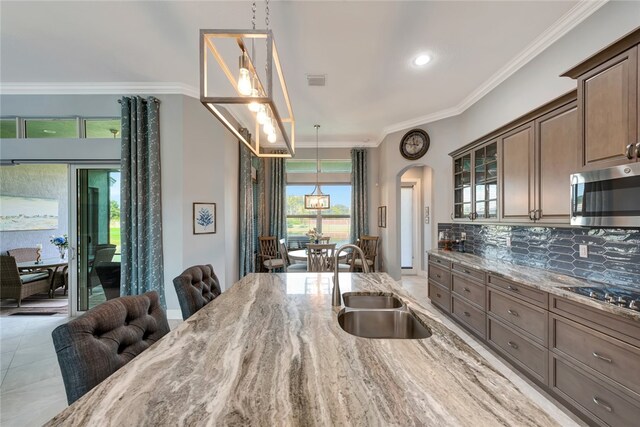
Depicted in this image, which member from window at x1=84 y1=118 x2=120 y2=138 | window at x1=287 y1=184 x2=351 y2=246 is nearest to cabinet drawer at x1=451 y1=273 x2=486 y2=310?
window at x1=287 y1=184 x2=351 y2=246

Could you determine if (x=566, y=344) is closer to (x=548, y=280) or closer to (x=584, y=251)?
(x=548, y=280)

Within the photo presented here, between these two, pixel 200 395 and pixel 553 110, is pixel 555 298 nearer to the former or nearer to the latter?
pixel 553 110

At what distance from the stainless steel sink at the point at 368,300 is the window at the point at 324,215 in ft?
14.8

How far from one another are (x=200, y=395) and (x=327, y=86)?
3534 millimetres

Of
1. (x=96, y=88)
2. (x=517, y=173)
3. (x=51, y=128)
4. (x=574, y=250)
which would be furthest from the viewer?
(x=51, y=128)

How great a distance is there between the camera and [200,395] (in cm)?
73

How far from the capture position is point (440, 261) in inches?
141

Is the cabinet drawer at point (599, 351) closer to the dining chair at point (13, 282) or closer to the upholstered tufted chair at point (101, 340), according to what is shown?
the upholstered tufted chair at point (101, 340)

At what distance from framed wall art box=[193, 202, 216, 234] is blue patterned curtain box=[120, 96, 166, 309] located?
43 centimetres

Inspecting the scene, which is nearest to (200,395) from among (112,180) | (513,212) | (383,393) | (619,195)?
(383,393)

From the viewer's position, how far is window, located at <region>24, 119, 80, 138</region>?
3.52 meters

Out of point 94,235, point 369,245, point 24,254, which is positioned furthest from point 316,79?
point 24,254

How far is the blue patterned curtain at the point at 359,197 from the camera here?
586 cm

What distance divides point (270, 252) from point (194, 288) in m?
3.88
